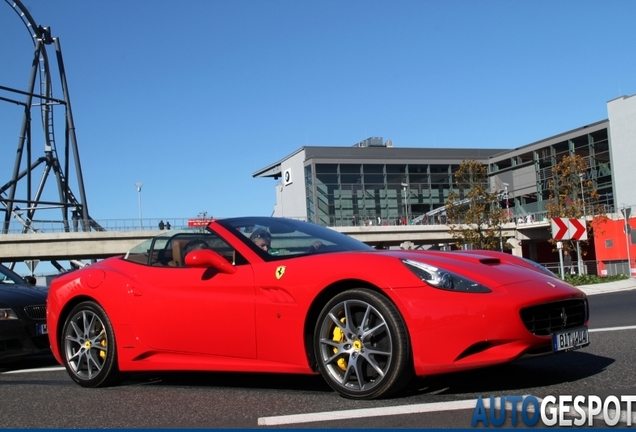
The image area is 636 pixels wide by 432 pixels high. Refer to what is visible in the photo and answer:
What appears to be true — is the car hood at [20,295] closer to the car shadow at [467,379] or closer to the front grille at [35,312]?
the front grille at [35,312]

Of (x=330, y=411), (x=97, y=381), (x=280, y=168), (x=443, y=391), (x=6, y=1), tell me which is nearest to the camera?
(x=330, y=411)

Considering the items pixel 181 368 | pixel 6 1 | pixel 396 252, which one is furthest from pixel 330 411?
pixel 6 1

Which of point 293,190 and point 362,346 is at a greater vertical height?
point 293,190

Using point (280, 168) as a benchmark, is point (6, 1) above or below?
above

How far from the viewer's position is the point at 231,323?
5141mm

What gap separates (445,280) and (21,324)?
16.9 feet

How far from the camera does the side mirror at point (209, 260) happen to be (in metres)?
5.20

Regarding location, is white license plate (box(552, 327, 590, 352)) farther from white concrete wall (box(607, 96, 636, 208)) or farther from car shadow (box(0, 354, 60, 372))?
white concrete wall (box(607, 96, 636, 208))

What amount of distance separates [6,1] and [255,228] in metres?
45.3

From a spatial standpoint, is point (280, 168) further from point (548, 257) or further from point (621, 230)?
point (621, 230)

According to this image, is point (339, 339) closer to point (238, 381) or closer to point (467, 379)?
point (467, 379)

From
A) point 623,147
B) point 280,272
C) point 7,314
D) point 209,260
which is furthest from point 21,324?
point 623,147

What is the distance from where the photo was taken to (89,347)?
239 inches

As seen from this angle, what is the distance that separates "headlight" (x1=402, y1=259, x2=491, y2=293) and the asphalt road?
0.64m
